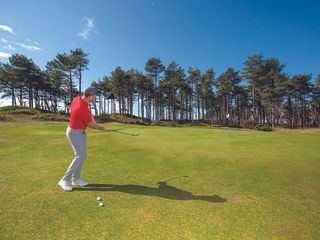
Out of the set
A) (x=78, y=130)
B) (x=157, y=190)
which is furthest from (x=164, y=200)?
(x=78, y=130)

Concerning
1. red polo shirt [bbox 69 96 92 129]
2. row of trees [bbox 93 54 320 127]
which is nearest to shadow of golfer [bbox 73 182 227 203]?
red polo shirt [bbox 69 96 92 129]

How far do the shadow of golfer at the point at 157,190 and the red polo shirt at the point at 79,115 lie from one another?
1.53 meters

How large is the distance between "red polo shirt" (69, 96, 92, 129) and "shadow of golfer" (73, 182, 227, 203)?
60.3 inches

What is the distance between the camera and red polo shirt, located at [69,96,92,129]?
471 centimetres

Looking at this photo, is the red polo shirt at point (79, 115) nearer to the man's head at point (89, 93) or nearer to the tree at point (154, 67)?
the man's head at point (89, 93)

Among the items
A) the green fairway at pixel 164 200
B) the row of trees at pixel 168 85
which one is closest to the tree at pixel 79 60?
the row of trees at pixel 168 85

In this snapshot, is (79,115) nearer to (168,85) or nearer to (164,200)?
(164,200)

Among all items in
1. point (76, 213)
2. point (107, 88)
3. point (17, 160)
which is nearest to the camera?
point (76, 213)

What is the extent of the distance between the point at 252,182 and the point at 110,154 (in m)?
5.34

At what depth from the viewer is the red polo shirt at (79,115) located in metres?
4.71

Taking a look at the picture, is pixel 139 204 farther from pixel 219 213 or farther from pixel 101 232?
pixel 219 213

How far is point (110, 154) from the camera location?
26.2 feet

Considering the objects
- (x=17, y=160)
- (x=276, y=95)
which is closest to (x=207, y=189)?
(x=17, y=160)

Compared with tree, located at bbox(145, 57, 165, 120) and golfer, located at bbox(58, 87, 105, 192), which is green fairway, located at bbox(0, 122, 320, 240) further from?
tree, located at bbox(145, 57, 165, 120)
